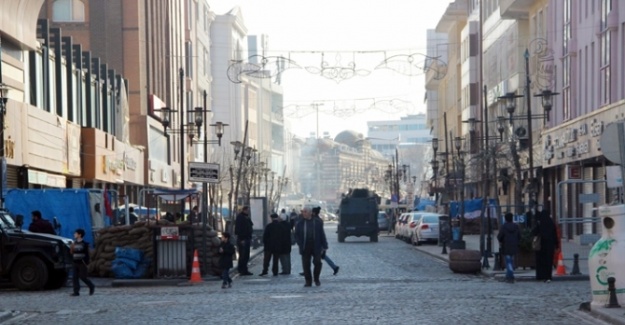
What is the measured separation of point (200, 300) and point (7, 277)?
22.2ft

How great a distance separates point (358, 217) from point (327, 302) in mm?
46897

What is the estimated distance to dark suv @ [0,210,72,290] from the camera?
2856 centimetres

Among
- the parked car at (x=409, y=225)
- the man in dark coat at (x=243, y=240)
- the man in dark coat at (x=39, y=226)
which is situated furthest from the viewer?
the parked car at (x=409, y=225)

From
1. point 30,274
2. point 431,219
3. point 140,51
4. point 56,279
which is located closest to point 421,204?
point 140,51

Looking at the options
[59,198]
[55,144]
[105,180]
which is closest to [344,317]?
[59,198]

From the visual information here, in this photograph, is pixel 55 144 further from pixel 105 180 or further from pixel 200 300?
pixel 200 300

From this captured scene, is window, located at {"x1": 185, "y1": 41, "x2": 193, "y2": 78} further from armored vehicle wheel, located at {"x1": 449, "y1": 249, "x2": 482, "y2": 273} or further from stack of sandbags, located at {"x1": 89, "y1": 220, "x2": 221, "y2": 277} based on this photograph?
armored vehicle wheel, located at {"x1": 449, "y1": 249, "x2": 482, "y2": 273}

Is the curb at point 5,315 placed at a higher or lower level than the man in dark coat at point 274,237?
lower

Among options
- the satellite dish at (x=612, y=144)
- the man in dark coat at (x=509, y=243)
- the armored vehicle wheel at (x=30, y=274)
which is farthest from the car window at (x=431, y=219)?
the satellite dish at (x=612, y=144)

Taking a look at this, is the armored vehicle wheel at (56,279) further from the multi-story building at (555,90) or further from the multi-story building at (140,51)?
the multi-story building at (140,51)

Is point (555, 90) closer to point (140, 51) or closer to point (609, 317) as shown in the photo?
point (140, 51)

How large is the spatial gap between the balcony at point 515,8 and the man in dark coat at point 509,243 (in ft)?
115

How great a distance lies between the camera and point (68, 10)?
76.6m

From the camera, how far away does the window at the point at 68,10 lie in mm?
76562
